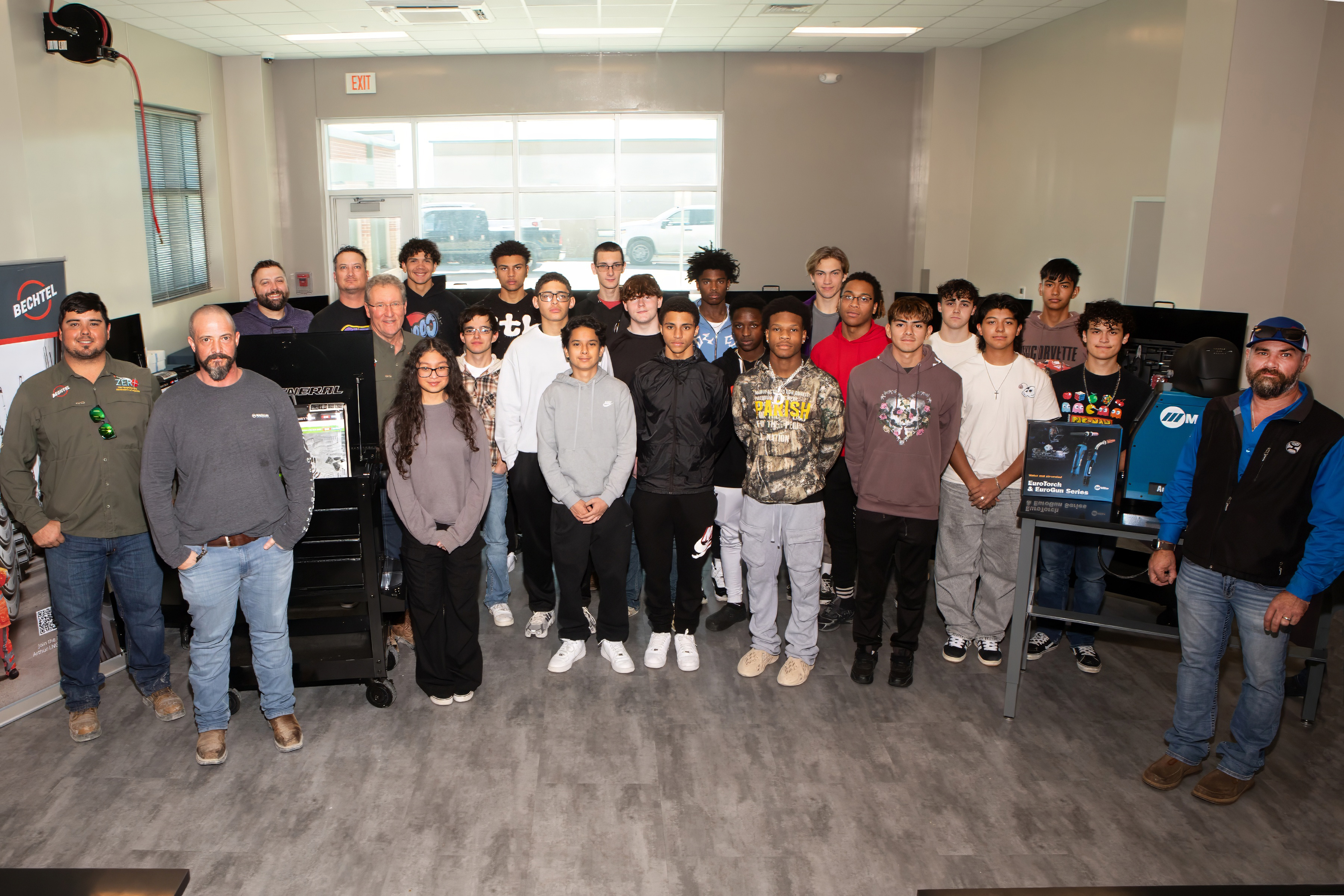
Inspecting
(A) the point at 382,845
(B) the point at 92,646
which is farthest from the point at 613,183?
(A) the point at 382,845

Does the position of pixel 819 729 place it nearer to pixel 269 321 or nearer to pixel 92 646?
pixel 92 646

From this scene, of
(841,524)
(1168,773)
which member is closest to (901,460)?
(841,524)

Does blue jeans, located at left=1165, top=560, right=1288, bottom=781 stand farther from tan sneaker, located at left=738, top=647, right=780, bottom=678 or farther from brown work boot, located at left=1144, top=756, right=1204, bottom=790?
tan sneaker, located at left=738, top=647, right=780, bottom=678

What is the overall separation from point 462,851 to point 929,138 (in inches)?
349

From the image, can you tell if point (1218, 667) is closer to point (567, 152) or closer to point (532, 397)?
point (532, 397)

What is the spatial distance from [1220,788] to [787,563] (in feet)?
5.78

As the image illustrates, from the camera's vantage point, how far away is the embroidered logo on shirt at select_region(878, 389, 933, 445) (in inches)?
142

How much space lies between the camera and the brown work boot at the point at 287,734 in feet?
10.8

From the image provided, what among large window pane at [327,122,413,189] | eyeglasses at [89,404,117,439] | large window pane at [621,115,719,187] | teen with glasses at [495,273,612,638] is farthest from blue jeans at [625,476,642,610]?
large window pane at [327,122,413,189]

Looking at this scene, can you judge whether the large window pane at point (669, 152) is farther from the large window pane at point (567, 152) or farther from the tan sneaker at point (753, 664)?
the tan sneaker at point (753, 664)

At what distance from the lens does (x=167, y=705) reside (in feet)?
11.6

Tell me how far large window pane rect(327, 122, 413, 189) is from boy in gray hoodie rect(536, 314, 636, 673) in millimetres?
7121

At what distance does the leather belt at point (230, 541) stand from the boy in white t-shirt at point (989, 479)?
9.39 feet

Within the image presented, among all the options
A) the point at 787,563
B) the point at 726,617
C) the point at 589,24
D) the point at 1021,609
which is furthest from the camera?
the point at 589,24
